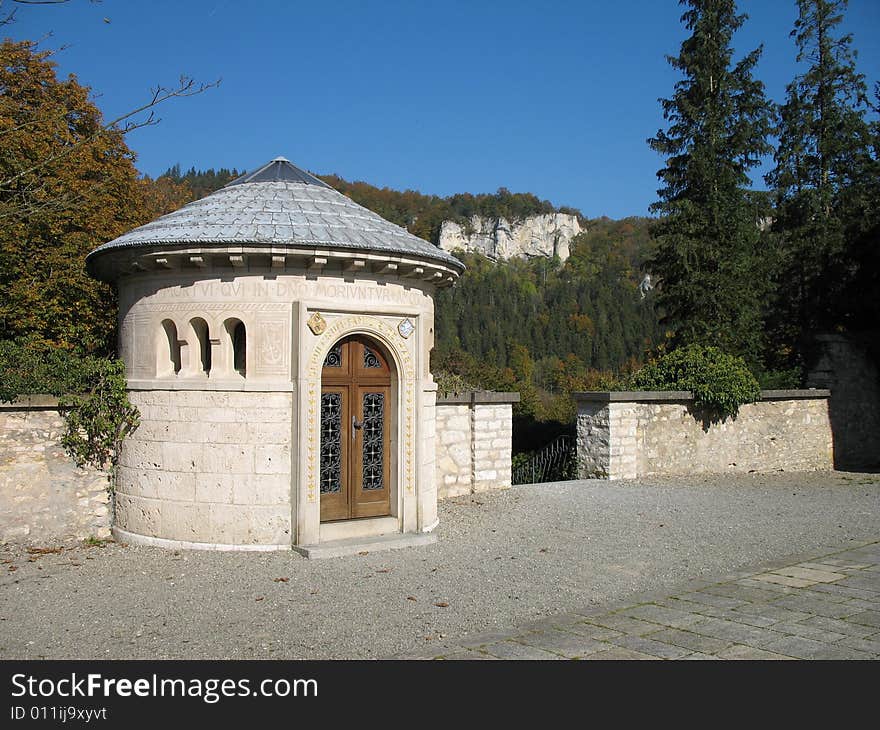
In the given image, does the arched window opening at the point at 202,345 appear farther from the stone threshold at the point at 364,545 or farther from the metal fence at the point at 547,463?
the metal fence at the point at 547,463

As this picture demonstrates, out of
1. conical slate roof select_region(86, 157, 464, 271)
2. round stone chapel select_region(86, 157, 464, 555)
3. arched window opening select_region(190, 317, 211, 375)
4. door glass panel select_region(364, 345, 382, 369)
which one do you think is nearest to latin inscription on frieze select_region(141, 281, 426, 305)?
round stone chapel select_region(86, 157, 464, 555)

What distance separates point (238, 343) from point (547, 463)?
893 centimetres

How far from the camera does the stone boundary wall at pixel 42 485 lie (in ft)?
29.0

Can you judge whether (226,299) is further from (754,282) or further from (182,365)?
(754,282)

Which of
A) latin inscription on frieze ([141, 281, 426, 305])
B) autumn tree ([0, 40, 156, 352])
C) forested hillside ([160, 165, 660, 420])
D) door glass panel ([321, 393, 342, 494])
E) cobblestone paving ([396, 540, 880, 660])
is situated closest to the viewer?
cobblestone paving ([396, 540, 880, 660])

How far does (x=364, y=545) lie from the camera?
8570 mm

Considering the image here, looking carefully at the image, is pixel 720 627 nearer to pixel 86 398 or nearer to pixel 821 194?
pixel 86 398

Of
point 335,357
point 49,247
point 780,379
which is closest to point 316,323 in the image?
point 335,357

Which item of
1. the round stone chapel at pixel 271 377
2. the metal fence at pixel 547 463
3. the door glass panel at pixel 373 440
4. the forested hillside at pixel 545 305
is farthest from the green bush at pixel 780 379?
the forested hillside at pixel 545 305

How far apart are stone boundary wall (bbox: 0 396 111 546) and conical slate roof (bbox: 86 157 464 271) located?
78.2 inches

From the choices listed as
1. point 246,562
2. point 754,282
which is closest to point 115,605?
point 246,562

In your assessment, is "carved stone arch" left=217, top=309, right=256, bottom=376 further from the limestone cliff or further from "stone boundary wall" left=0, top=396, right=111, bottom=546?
the limestone cliff

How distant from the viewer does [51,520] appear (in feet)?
29.7

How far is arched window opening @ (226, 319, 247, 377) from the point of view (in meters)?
8.66
